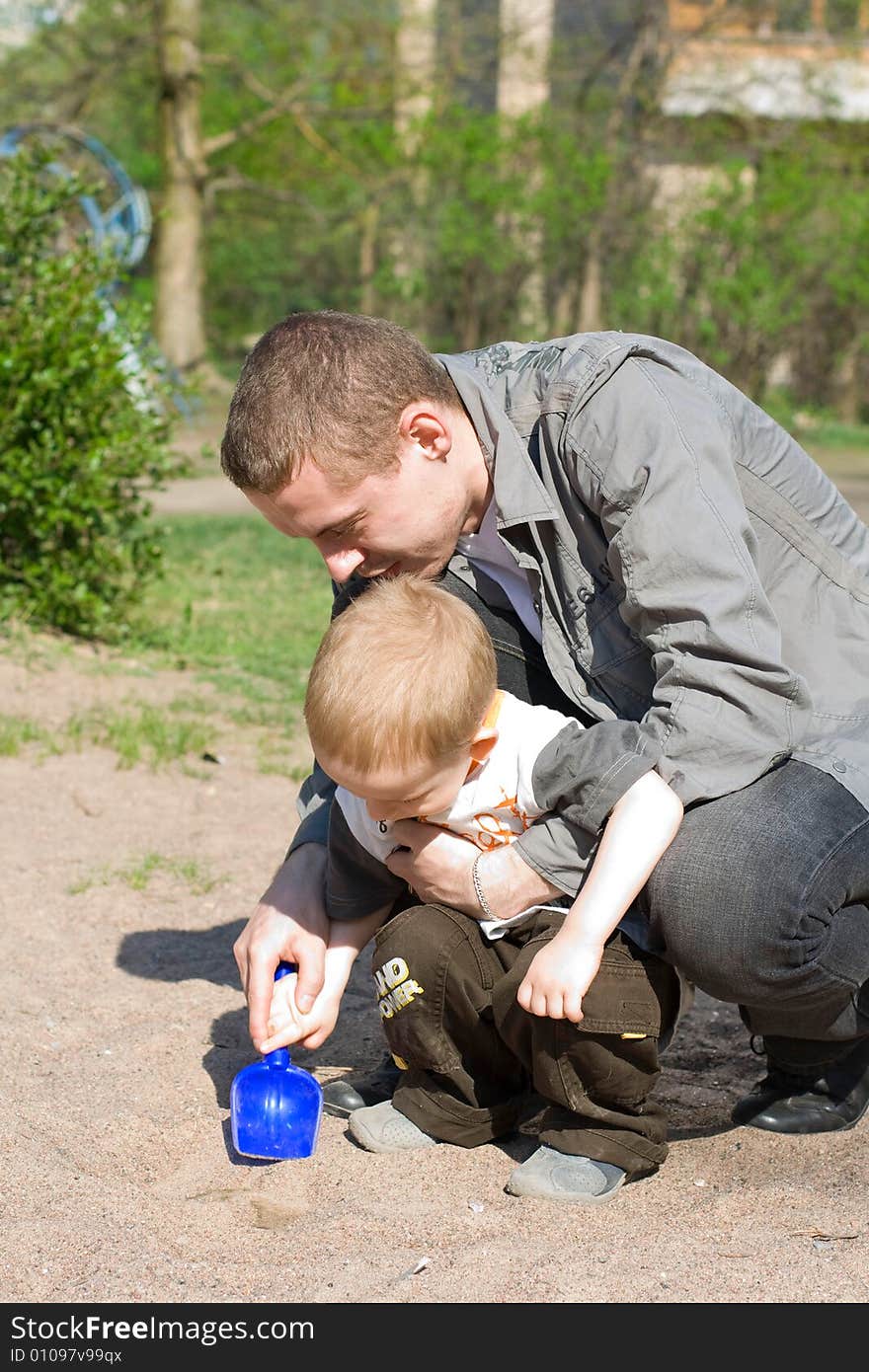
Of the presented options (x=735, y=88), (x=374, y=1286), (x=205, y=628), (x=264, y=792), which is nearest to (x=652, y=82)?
(x=735, y=88)

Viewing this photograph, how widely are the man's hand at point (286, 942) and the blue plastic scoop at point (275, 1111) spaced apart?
3.3 inches

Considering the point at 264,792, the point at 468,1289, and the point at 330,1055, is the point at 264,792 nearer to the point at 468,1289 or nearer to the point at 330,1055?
the point at 330,1055

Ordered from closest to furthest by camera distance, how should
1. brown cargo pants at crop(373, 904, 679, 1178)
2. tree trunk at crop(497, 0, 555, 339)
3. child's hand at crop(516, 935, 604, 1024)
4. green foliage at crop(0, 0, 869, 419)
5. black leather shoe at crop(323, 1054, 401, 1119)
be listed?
child's hand at crop(516, 935, 604, 1024)
brown cargo pants at crop(373, 904, 679, 1178)
black leather shoe at crop(323, 1054, 401, 1119)
green foliage at crop(0, 0, 869, 419)
tree trunk at crop(497, 0, 555, 339)

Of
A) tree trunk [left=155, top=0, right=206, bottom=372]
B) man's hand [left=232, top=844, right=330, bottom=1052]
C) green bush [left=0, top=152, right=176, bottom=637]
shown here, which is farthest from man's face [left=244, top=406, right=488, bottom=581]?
tree trunk [left=155, top=0, right=206, bottom=372]

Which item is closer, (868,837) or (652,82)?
(868,837)

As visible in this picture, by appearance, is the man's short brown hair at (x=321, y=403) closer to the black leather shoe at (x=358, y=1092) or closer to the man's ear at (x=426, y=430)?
the man's ear at (x=426, y=430)

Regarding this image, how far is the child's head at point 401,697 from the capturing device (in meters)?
2.10

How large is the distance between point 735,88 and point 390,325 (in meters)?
15.1

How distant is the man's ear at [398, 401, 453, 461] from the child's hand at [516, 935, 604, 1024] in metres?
0.74

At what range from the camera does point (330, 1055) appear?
274cm

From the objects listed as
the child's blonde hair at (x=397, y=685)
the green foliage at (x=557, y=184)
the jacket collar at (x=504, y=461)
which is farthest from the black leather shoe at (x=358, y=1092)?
the green foliage at (x=557, y=184)

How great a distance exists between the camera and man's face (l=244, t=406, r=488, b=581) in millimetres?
2234

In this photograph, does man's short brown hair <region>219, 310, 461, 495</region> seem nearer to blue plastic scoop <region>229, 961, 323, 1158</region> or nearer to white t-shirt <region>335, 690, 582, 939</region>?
white t-shirt <region>335, 690, 582, 939</region>

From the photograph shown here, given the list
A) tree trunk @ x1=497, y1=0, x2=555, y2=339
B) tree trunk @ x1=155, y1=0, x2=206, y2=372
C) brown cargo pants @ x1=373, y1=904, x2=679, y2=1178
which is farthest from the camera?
tree trunk @ x1=497, y1=0, x2=555, y2=339
